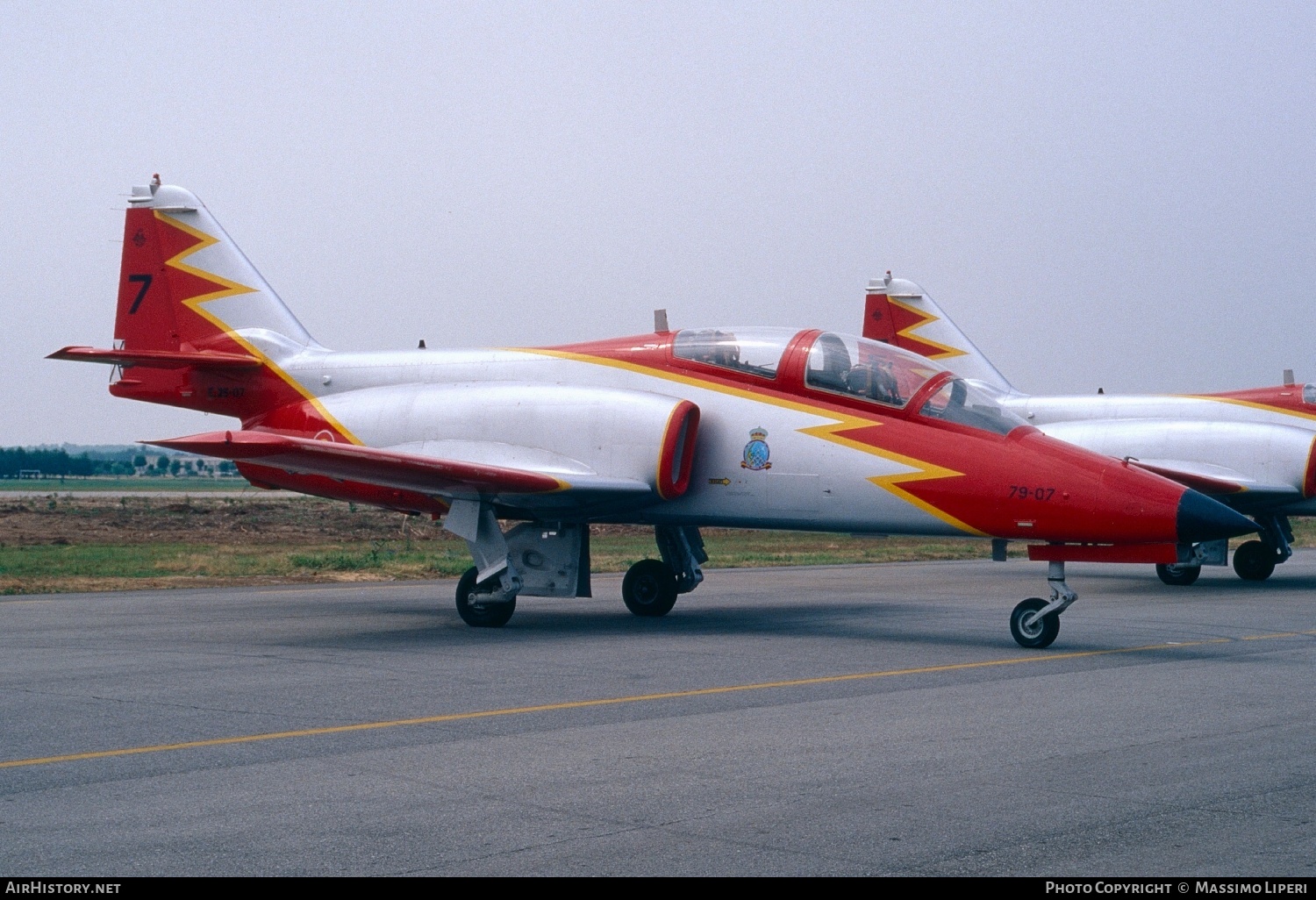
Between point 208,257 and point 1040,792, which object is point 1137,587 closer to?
point 208,257

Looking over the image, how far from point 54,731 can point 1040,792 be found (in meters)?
5.62

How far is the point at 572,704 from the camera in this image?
8.98 m

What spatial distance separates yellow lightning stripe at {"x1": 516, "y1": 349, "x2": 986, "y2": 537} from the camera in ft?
40.7

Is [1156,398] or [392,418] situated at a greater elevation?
[1156,398]

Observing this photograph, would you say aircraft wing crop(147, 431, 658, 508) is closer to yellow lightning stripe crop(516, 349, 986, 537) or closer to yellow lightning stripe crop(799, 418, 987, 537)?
yellow lightning stripe crop(516, 349, 986, 537)

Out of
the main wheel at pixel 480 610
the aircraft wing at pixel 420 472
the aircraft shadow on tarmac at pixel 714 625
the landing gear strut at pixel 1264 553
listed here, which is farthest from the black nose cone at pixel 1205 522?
the landing gear strut at pixel 1264 553

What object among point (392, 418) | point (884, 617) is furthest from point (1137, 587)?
point (392, 418)

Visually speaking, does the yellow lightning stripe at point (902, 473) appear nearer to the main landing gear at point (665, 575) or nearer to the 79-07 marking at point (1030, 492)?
the 79-07 marking at point (1030, 492)

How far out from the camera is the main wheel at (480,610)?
14.1 meters

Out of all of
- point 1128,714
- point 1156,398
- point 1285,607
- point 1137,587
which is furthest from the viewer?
point 1156,398

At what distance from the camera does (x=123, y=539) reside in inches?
1410

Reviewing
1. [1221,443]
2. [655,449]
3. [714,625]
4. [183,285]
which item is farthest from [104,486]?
[655,449]

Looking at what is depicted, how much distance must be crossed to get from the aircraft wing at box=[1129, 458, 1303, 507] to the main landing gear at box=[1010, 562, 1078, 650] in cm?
948

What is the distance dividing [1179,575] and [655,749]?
17.2 metres
